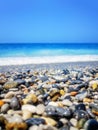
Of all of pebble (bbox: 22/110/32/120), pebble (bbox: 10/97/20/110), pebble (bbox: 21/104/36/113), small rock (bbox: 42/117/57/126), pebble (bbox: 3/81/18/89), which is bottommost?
small rock (bbox: 42/117/57/126)

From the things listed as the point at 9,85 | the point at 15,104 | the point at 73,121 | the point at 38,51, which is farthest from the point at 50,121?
the point at 38,51

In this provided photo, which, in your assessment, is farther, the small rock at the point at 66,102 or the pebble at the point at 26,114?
the small rock at the point at 66,102

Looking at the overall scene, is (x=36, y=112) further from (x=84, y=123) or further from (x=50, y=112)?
(x=84, y=123)

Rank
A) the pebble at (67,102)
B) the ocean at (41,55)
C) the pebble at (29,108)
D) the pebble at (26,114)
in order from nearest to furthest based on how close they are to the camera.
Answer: the pebble at (26,114)
the pebble at (29,108)
the pebble at (67,102)
the ocean at (41,55)

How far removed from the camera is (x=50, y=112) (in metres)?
2.65

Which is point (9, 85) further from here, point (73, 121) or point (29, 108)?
point (73, 121)

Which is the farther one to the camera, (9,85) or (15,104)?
(9,85)

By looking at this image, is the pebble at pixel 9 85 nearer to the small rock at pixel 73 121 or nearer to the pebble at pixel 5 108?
the pebble at pixel 5 108

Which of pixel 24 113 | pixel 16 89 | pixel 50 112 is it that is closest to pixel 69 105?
pixel 50 112

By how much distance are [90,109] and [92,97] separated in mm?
677

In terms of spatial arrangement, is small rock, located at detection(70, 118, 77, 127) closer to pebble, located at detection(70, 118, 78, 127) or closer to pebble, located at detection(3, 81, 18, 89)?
pebble, located at detection(70, 118, 78, 127)

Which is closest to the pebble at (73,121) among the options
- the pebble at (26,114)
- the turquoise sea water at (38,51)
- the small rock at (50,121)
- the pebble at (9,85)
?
the small rock at (50,121)

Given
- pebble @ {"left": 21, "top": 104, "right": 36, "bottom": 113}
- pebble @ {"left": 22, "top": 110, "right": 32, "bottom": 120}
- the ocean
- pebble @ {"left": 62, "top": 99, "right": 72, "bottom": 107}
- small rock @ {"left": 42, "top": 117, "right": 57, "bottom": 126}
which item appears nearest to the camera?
small rock @ {"left": 42, "top": 117, "right": 57, "bottom": 126}

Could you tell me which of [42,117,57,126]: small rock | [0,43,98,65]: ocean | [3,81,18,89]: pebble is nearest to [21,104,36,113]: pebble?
[42,117,57,126]: small rock
